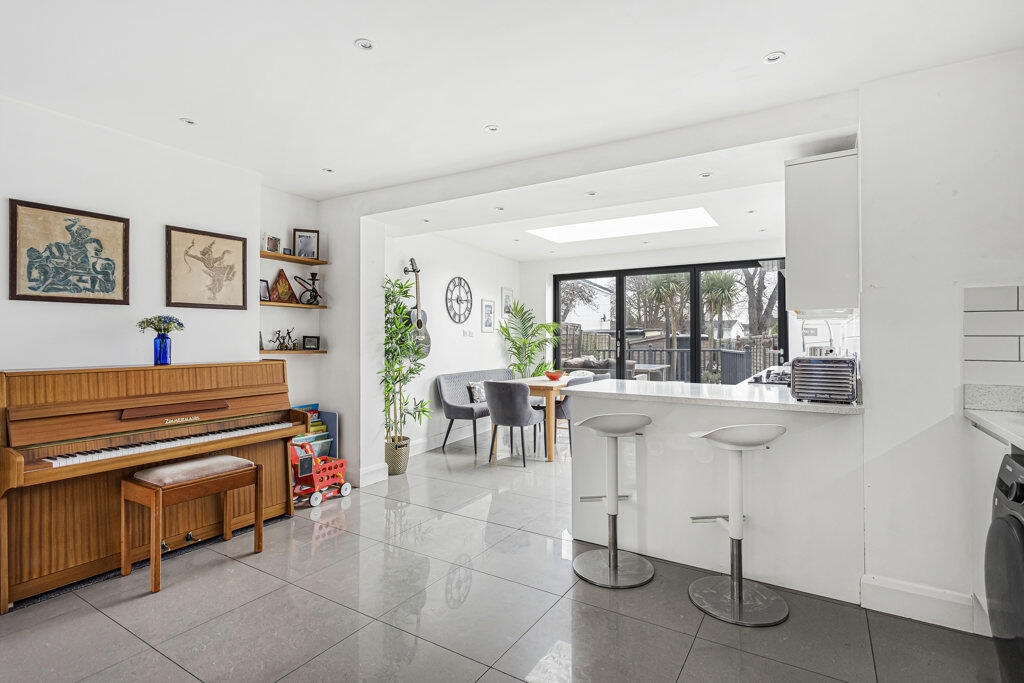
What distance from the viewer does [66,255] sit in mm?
2803

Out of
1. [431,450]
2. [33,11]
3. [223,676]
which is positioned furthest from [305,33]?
[431,450]

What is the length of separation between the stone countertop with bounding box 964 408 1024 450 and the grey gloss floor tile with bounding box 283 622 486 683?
1.98 meters

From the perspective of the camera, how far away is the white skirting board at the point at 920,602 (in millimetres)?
2131

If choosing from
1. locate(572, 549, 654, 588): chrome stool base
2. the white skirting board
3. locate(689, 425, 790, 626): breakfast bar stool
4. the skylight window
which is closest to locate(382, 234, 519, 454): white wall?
the skylight window

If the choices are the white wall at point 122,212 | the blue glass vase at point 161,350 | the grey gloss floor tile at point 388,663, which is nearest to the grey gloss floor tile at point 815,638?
the grey gloss floor tile at point 388,663

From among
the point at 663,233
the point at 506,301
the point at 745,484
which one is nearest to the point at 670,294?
the point at 663,233

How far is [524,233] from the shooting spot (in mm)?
5844

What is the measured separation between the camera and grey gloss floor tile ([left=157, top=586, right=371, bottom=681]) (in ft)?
6.24

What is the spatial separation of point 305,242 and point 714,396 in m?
3.49

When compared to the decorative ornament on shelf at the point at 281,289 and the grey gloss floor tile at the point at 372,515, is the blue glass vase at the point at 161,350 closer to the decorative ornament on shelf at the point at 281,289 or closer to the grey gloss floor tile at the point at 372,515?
the decorative ornament on shelf at the point at 281,289

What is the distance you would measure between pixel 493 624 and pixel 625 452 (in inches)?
47.5

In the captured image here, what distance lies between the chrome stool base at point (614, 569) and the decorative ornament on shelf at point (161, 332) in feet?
8.82

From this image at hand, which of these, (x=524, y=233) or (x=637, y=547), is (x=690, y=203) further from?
(x=637, y=547)

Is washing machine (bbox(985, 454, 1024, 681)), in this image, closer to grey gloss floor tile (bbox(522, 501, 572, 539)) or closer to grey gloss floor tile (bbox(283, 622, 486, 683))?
grey gloss floor tile (bbox(283, 622, 486, 683))
